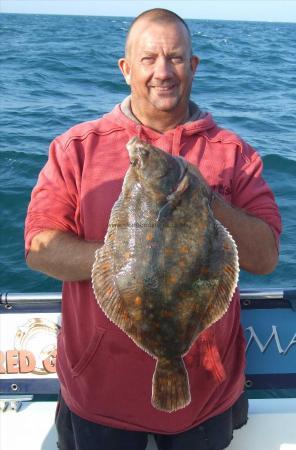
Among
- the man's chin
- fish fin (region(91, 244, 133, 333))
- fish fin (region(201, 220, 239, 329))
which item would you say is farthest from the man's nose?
fish fin (region(91, 244, 133, 333))

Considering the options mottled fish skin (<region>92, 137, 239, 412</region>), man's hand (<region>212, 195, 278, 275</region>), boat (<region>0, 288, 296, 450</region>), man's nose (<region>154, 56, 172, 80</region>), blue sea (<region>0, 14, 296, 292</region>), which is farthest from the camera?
blue sea (<region>0, 14, 296, 292</region>)

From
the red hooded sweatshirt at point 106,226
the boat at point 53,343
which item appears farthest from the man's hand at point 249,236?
the boat at point 53,343

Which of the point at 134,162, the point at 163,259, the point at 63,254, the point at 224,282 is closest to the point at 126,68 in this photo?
the point at 134,162

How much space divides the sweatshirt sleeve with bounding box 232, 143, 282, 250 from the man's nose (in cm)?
56

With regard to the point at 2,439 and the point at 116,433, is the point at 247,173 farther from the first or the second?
the point at 2,439

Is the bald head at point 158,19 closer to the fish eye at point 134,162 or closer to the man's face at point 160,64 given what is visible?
the man's face at point 160,64

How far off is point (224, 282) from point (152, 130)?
930 millimetres

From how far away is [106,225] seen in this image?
8.70 feet

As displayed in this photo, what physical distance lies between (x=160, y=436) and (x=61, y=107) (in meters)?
11.8

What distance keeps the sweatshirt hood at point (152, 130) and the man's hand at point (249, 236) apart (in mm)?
454

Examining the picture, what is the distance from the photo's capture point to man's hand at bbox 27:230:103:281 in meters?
2.50

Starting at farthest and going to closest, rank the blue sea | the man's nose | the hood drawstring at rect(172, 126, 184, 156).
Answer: the blue sea < the hood drawstring at rect(172, 126, 184, 156) < the man's nose

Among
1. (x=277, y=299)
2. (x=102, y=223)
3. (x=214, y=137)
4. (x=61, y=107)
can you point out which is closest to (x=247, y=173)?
(x=214, y=137)

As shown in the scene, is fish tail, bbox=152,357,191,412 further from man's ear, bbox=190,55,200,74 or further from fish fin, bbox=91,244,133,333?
man's ear, bbox=190,55,200,74
